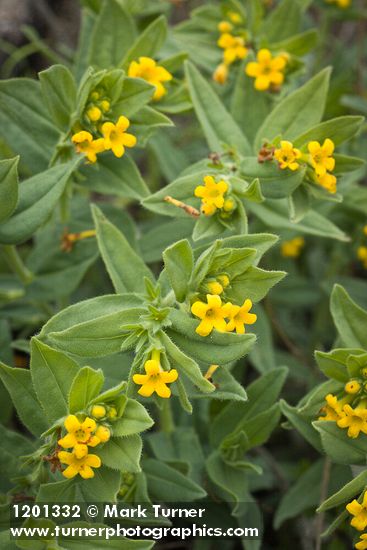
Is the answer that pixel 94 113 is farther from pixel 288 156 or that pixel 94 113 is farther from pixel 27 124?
pixel 288 156

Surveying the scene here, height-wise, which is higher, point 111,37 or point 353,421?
point 111,37

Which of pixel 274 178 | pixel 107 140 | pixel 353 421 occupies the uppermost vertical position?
pixel 107 140

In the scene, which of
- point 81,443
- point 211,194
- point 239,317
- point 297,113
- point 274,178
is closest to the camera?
point 81,443

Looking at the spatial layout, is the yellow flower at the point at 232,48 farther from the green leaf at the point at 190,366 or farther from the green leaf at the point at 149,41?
the green leaf at the point at 190,366

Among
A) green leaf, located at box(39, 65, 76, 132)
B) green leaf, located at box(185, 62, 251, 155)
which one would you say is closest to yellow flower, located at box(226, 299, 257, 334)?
green leaf, located at box(185, 62, 251, 155)

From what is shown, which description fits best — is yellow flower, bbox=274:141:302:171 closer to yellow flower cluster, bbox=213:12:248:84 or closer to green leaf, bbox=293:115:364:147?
green leaf, bbox=293:115:364:147

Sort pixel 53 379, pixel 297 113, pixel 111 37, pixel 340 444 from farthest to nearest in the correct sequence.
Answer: pixel 111 37
pixel 297 113
pixel 340 444
pixel 53 379

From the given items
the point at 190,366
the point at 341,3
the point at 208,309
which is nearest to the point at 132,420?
the point at 190,366
